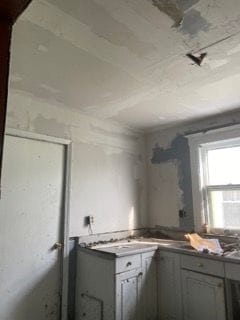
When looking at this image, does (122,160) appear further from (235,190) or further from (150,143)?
(235,190)

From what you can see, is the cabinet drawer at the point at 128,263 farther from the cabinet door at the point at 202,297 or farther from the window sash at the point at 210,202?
the window sash at the point at 210,202

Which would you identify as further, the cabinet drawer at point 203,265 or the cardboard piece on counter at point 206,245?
the cardboard piece on counter at point 206,245

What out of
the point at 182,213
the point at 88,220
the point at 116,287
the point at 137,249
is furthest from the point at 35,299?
the point at 182,213

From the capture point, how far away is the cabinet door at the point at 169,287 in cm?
261

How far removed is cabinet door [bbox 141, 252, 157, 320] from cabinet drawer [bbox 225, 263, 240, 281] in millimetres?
802

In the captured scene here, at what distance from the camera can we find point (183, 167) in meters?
3.42

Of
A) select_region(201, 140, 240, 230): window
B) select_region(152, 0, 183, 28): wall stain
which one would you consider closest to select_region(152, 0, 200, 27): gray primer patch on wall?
select_region(152, 0, 183, 28): wall stain

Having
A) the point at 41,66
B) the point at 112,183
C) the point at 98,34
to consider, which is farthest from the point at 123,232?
the point at 98,34

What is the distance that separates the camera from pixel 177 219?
11.1 feet

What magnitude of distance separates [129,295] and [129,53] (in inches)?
85.8

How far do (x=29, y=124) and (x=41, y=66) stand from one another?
752 mm

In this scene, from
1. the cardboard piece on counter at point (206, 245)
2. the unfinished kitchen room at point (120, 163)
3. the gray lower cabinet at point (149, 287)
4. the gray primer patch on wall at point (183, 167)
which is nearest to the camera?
the unfinished kitchen room at point (120, 163)

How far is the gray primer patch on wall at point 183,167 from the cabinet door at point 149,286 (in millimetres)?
742

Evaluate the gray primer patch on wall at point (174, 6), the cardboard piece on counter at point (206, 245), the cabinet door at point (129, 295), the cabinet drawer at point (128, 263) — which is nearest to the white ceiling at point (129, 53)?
the gray primer patch on wall at point (174, 6)
